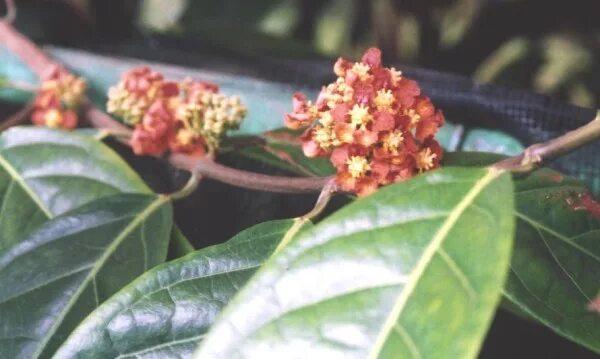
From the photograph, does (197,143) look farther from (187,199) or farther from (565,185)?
(565,185)

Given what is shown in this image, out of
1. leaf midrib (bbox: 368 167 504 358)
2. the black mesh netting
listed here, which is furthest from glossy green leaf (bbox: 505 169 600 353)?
the black mesh netting

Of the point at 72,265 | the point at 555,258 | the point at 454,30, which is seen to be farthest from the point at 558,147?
the point at 454,30

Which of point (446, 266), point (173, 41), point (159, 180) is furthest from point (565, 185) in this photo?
point (173, 41)

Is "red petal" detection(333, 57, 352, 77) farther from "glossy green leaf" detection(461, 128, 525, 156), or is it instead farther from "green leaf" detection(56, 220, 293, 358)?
"glossy green leaf" detection(461, 128, 525, 156)

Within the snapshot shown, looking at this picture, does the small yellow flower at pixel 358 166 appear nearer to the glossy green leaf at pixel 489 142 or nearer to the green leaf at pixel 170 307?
the green leaf at pixel 170 307

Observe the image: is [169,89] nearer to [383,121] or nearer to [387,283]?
[383,121]
